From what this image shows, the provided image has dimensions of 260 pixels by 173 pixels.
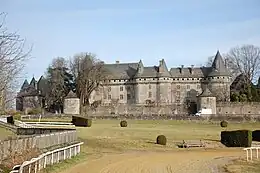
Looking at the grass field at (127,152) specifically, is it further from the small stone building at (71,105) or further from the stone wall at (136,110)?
the small stone building at (71,105)

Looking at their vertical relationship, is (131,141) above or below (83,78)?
below

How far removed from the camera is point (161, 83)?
105 meters

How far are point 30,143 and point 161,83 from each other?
87650mm

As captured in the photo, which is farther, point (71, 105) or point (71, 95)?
point (71, 95)

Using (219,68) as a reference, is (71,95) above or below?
below

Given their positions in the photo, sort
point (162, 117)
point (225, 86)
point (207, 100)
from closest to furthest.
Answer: point (162, 117), point (207, 100), point (225, 86)

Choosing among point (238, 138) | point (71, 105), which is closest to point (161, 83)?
point (71, 105)

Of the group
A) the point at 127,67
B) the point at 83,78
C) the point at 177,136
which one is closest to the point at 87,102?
the point at 83,78

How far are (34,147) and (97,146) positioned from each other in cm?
1504

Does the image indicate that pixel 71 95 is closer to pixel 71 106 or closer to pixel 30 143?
pixel 71 106

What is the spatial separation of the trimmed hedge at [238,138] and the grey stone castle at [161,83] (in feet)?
206

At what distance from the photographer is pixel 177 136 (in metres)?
43.7

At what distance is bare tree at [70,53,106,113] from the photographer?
95.1 m

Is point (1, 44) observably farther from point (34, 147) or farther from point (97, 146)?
point (97, 146)
